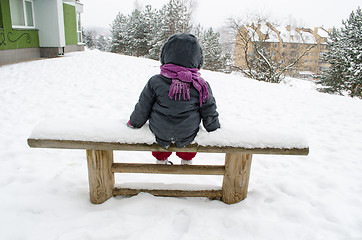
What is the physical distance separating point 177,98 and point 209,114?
36cm

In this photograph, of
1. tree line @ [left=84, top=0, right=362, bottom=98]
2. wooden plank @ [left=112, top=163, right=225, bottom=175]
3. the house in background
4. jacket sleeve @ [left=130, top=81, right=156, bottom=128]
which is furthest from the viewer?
tree line @ [left=84, top=0, right=362, bottom=98]

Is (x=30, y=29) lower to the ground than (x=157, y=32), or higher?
lower

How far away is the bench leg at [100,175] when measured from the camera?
234 centimetres

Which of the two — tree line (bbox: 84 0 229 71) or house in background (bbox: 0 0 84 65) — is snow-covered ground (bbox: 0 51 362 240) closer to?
house in background (bbox: 0 0 84 65)

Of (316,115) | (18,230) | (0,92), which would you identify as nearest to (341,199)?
(18,230)

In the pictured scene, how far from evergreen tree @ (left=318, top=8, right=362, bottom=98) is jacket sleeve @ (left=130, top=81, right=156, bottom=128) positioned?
2189 cm

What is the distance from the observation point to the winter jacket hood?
2086mm

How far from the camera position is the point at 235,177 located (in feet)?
8.24

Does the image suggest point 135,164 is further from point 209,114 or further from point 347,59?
point 347,59

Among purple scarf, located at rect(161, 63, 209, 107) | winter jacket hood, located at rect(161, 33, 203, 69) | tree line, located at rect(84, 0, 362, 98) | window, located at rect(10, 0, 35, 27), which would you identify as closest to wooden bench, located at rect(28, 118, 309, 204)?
purple scarf, located at rect(161, 63, 209, 107)

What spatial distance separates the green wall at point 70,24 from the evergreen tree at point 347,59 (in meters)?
21.1

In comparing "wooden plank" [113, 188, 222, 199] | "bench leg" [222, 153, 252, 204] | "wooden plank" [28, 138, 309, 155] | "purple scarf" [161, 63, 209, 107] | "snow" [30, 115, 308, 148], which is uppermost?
"purple scarf" [161, 63, 209, 107]

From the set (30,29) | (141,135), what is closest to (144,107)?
(141,135)

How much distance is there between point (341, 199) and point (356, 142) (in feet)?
7.82
